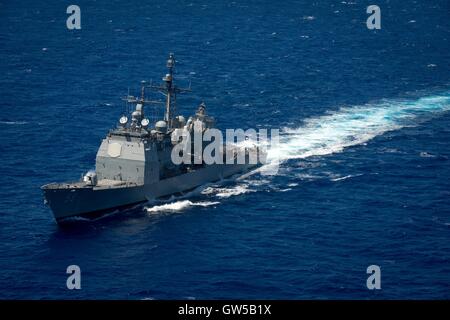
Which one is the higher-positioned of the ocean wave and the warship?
the ocean wave

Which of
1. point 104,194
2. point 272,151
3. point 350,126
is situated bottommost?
point 104,194

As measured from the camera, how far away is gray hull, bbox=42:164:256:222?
80875 millimetres

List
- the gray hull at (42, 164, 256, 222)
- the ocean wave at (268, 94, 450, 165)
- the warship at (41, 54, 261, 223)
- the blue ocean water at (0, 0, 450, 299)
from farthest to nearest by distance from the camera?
the ocean wave at (268, 94, 450, 165) < the warship at (41, 54, 261, 223) < the gray hull at (42, 164, 256, 222) < the blue ocean water at (0, 0, 450, 299)

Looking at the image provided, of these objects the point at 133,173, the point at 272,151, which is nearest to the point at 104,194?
the point at 133,173

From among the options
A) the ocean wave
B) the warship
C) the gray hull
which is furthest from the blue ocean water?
the warship

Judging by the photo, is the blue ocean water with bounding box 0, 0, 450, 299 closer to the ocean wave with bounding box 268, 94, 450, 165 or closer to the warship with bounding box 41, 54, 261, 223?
the ocean wave with bounding box 268, 94, 450, 165

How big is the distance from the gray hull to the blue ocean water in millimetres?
1337

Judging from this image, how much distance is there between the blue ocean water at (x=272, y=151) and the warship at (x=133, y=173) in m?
1.69

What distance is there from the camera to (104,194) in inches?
3280

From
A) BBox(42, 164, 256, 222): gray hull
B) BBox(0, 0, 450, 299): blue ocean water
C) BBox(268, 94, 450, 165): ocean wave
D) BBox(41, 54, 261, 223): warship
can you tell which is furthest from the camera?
BBox(268, 94, 450, 165): ocean wave

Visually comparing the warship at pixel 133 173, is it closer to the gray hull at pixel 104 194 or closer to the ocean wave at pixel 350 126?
the gray hull at pixel 104 194

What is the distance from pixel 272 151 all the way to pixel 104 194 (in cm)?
2579

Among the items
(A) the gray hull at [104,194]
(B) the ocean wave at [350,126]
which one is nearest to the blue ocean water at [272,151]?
(B) the ocean wave at [350,126]

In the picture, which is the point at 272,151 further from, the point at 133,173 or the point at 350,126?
the point at 133,173
